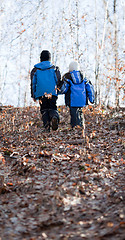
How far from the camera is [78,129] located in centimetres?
716

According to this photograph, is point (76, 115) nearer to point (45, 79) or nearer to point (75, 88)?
point (75, 88)

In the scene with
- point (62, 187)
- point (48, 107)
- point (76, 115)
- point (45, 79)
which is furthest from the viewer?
point (76, 115)

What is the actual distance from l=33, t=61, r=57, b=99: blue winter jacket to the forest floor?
1295 mm

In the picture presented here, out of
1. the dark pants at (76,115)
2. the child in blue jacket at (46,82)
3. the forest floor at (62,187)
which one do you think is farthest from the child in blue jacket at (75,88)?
the forest floor at (62,187)

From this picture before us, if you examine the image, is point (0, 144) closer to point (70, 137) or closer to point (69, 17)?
point (70, 137)

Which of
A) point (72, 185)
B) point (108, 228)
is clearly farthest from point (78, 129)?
point (108, 228)

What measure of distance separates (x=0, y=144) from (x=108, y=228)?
431 cm

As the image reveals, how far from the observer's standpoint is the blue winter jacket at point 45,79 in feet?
21.4

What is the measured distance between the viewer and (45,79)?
256 inches

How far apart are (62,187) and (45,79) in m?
3.59

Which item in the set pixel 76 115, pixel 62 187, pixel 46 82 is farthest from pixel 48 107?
pixel 62 187

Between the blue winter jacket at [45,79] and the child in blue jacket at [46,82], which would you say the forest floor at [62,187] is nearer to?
the child in blue jacket at [46,82]

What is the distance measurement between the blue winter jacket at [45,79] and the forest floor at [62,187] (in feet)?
4.25

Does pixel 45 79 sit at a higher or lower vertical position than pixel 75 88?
higher
